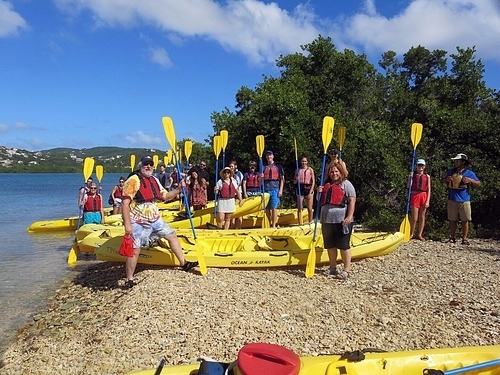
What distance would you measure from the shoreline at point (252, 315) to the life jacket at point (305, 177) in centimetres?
311

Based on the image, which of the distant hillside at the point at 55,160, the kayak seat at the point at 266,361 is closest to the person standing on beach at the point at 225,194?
the kayak seat at the point at 266,361

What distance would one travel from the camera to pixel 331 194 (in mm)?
5695

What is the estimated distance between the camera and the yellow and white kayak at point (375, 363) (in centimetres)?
250

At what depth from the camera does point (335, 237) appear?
5773mm

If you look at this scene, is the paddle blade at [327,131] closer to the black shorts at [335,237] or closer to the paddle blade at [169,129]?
the black shorts at [335,237]

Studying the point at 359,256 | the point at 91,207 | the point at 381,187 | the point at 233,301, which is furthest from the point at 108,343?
the point at 381,187

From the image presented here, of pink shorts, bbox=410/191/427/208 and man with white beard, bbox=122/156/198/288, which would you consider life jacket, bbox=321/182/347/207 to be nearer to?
man with white beard, bbox=122/156/198/288

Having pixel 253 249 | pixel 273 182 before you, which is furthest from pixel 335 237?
pixel 273 182

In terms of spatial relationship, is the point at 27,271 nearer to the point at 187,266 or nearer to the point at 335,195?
the point at 187,266

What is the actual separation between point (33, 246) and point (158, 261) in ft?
21.5

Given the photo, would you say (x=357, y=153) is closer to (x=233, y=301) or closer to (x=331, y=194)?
(x=331, y=194)

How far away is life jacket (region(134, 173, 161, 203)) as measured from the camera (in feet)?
18.0

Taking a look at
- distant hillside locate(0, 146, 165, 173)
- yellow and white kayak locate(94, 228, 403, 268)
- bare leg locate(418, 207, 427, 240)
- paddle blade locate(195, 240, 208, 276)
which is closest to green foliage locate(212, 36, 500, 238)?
bare leg locate(418, 207, 427, 240)

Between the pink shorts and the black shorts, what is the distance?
2968mm
